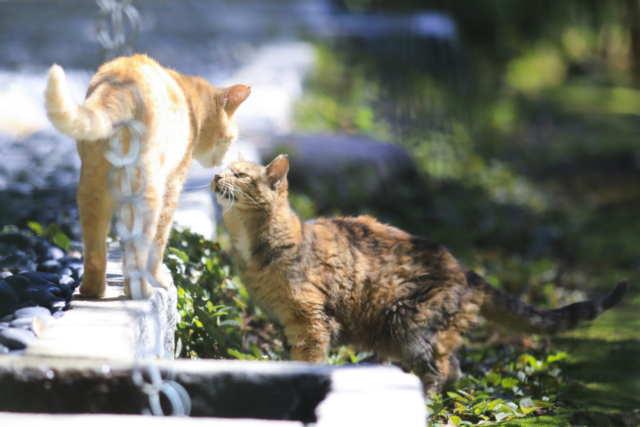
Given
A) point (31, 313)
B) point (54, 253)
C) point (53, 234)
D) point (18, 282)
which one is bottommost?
point (31, 313)

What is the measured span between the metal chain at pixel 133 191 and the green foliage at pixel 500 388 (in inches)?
50.2

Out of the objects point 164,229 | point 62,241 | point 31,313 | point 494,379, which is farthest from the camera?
point 62,241

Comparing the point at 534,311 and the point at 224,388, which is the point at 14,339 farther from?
the point at 534,311

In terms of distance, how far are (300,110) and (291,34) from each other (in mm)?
4345

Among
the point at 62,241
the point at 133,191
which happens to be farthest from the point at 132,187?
the point at 62,241

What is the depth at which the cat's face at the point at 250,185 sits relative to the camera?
3.03 metres

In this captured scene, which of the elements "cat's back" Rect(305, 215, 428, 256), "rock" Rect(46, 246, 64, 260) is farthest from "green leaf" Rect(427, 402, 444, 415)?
"rock" Rect(46, 246, 64, 260)

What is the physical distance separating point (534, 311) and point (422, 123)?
4592 mm

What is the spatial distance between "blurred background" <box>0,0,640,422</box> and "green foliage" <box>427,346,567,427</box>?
365mm

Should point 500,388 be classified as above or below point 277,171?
below

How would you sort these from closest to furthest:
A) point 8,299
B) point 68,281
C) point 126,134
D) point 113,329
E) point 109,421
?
point 109,421 < point 113,329 < point 126,134 < point 8,299 < point 68,281

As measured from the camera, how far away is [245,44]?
10719 millimetres

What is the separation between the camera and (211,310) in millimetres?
3066

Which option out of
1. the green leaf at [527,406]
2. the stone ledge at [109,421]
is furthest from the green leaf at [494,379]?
the stone ledge at [109,421]
